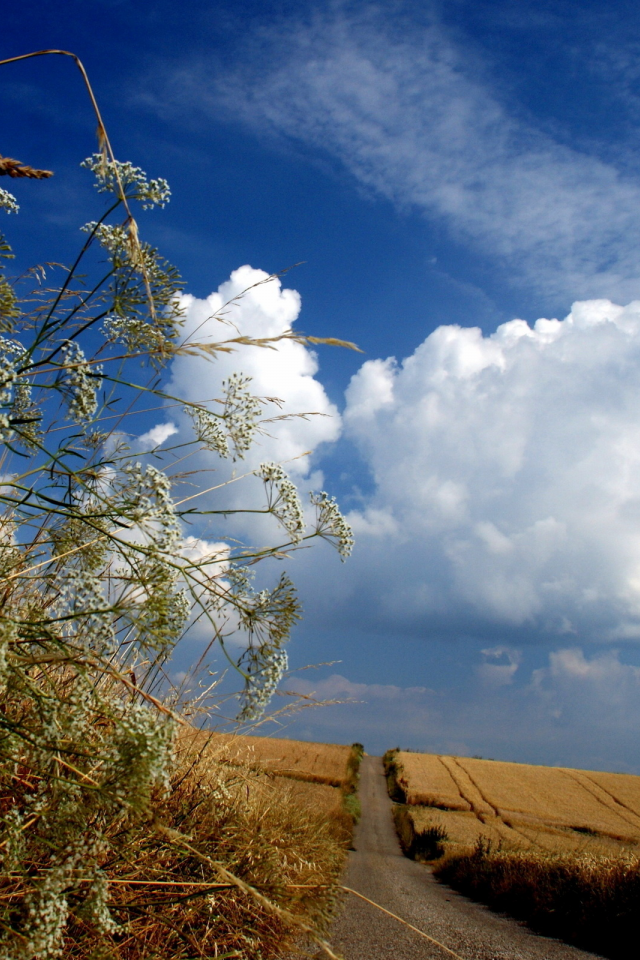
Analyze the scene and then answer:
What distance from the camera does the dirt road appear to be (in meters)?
5.61

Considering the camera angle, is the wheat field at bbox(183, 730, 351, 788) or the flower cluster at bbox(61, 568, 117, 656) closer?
the flower cluster at bbox(61, 568, 117, 656)

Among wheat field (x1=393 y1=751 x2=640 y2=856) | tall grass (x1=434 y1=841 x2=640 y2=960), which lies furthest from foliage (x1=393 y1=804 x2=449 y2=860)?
tall grass (x1=434 y1=841 x2=640 y2=960)

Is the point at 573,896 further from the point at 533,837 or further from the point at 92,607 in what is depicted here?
the point at 533,837

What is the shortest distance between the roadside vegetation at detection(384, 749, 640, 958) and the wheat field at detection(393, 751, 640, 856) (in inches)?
2.5

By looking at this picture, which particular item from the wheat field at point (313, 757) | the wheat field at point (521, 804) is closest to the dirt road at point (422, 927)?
the wheat field at point (313, 757)

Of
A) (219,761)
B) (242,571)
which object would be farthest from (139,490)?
(219,761)

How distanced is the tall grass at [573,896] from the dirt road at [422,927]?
47cm

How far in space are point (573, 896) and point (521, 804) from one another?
2361 centimetres

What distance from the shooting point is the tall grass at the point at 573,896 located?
765 cm

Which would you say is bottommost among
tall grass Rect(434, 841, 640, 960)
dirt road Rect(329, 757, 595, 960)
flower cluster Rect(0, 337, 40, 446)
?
dirt road Rect(329, 757, 595, 960)

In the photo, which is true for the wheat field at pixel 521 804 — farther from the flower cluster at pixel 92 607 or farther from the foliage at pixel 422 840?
the flower cluster at pixel 92 607

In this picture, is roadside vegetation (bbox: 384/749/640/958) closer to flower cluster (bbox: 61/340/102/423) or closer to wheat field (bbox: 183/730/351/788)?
wheat field (bbox: 183/730/351/788)

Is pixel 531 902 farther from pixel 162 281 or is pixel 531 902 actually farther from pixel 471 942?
pixel 162 281

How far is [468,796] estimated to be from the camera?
30.3m
